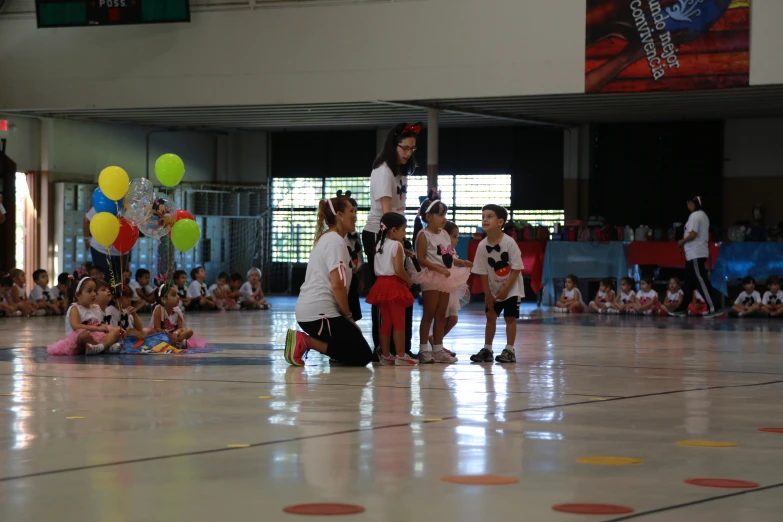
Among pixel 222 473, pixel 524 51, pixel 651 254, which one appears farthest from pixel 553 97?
pixel 222 473

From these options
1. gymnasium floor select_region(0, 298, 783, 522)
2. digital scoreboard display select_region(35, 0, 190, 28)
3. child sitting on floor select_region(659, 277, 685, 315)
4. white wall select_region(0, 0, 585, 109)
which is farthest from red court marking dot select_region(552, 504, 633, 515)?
digital scoreboard display select_region(35, 0, 190, 28)

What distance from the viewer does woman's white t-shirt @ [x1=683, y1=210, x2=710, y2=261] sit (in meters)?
Result: 16.7

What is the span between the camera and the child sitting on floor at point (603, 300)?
17.5 m

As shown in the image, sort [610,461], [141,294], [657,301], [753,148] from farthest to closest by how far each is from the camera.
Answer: [753,148], [657,301], [141,294], [610,461]

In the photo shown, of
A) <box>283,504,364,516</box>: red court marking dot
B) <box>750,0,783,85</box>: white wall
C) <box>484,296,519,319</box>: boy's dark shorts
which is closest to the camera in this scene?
<box>283,504,364,516</box>: red court marking dot

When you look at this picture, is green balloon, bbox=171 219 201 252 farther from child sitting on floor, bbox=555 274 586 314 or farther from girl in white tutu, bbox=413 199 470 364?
child sitting on floor, bbox=555 274 586 314

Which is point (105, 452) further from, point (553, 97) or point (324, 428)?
point (553, 97)

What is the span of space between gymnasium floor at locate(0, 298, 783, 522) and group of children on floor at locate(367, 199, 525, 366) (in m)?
0.41

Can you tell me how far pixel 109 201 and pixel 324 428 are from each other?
703 cm

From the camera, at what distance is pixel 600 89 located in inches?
660

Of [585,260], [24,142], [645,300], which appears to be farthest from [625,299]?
[24,142]

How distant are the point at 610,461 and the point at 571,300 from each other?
13.7m

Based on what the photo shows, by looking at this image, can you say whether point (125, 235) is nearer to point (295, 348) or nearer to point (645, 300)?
point (295, 348)

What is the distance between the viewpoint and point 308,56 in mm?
18266
